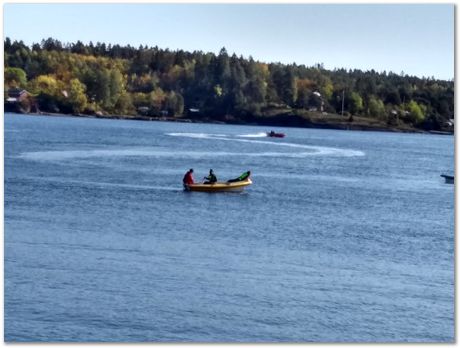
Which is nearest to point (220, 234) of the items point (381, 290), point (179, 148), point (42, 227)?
point (42, 227)

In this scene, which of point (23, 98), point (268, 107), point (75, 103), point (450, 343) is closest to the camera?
point (450, 343)

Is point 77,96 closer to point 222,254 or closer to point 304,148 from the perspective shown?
point 304,148

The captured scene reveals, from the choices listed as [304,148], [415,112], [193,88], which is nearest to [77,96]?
[193,88]

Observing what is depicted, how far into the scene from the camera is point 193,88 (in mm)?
80812

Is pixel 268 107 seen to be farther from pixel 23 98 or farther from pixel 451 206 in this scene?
pixel 451 206

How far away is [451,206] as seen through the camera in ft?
113

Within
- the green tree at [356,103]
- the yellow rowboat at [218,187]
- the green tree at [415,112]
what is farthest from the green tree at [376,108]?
the yellow rowboat at [218,187]

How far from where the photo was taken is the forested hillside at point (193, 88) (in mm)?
62781

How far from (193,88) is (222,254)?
5833cm

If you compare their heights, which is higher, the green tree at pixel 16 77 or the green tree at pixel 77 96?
the green tree at pixel 16 77

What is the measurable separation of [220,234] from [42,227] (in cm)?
417

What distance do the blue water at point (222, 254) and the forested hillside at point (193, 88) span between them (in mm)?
15594

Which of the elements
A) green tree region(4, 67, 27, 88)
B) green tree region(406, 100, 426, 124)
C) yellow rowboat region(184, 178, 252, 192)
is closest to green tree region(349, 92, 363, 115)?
green tree region(406, 100, 426, 124)

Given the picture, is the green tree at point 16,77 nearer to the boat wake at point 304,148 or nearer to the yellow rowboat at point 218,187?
the boat wake at point 304,148
